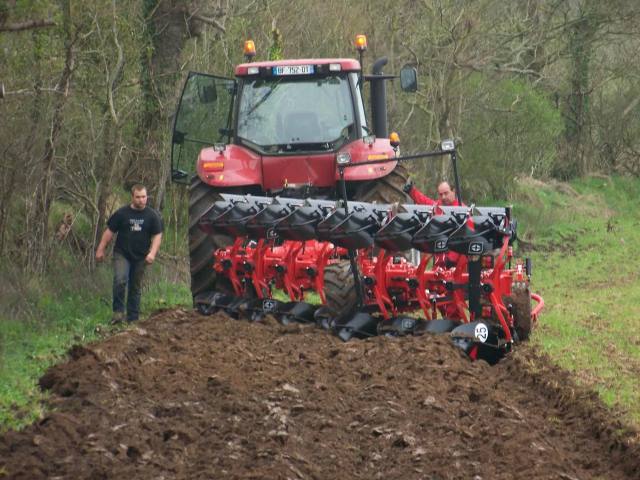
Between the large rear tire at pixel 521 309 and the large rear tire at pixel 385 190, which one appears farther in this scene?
the large rear tire at pixel 385 190

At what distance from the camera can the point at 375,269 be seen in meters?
11.3

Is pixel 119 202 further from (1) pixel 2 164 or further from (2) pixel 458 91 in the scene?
(2) pixel 458 91

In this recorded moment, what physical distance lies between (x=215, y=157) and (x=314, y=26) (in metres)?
8.86

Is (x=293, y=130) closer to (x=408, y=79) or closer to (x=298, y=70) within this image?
(x=298, y=70)

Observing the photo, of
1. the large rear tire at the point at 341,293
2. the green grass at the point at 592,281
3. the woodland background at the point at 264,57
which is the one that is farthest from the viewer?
the woodland background at the point at 264,57

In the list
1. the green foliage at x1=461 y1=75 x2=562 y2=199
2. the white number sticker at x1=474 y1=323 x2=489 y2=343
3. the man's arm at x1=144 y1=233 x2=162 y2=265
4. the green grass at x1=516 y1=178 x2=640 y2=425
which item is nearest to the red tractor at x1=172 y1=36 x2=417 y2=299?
the man's arm at x1=144 y1=233 x2=162 y2=265

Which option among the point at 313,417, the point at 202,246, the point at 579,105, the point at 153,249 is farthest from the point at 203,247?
the point at 579,105

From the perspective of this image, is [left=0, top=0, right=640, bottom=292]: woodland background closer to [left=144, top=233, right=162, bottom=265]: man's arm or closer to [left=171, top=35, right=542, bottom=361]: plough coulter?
[left=144, top=233, right=162, bottom=265]: man's arm

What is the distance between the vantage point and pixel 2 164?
13.4 meters

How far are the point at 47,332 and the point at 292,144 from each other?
3.16 m

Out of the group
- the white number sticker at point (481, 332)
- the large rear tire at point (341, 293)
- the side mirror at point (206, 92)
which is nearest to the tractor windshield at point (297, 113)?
Result: the side mirror at point (206, 92)

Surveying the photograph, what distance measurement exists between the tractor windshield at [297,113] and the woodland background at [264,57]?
1.88 metres

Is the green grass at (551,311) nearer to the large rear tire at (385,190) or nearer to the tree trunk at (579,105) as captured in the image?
the large rear tire at (385,190)

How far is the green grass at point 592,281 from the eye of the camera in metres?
9.77
